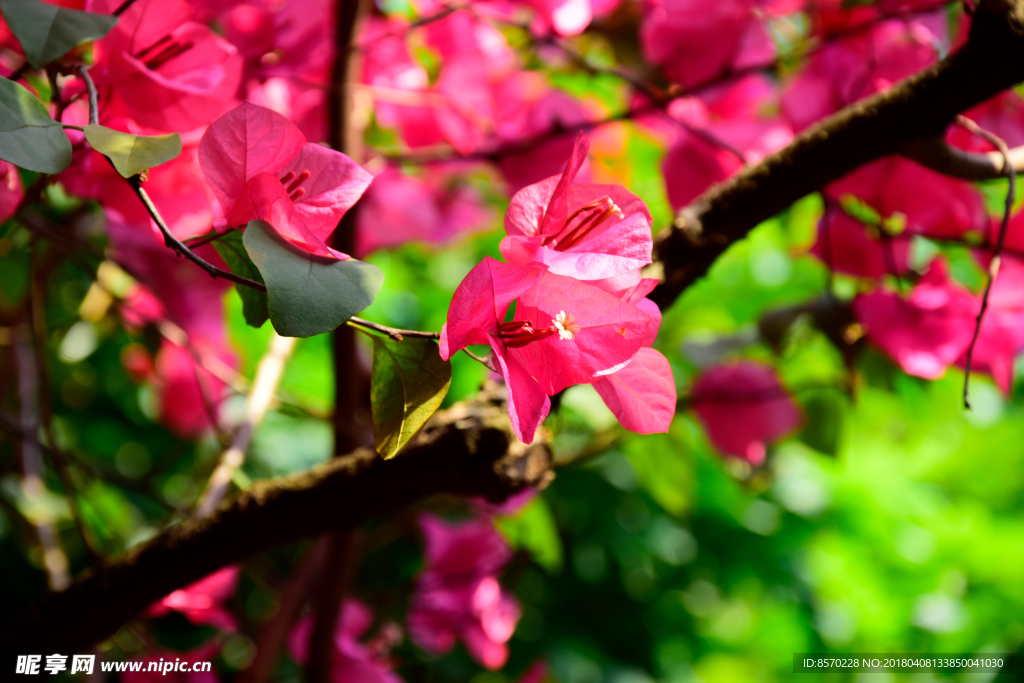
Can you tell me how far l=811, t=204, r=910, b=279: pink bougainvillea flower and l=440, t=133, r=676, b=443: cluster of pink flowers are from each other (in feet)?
1.00

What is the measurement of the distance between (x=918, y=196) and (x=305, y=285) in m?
0.41

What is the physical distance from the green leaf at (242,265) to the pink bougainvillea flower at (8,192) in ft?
0.40

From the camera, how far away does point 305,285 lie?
0.19 metres

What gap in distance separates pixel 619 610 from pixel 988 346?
583mm

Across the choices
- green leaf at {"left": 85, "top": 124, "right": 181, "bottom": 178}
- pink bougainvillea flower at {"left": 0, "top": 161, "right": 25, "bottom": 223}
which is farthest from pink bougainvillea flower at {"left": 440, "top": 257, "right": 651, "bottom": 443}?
pink bougainvillea flower at {"left": 0, "top": 161, "right": 25, "bottom": 223}

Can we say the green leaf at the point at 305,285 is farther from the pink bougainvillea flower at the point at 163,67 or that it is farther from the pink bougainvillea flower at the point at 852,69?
the pink bougainvillea flower at the point at 852,69

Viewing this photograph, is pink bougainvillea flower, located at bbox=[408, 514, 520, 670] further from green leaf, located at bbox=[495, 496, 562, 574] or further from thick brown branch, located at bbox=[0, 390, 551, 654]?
thick brown branch, located at bbox=[0, 390, 551, 654]

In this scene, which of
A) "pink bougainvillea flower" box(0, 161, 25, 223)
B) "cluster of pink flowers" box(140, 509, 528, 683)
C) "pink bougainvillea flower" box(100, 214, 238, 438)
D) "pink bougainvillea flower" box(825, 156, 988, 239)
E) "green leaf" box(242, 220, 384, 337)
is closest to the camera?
"green leaf" box(242, 220, 384, 337)

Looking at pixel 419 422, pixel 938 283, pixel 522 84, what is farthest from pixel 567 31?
pixel 419 422

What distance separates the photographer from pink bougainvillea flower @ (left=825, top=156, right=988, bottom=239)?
432 millimetres

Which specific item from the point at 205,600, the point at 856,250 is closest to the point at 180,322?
the point at 205,600

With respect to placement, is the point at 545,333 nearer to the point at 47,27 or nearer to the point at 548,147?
the point at 47,27

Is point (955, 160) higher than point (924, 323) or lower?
higher

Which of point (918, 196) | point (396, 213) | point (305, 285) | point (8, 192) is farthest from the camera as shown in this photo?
point (396, 213)
